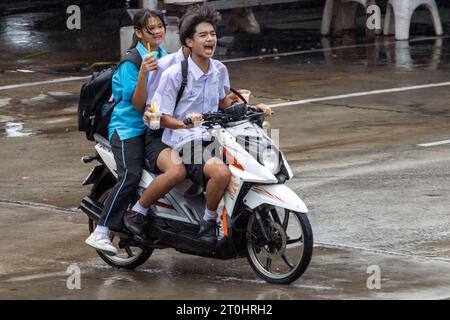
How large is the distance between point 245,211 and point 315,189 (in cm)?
262

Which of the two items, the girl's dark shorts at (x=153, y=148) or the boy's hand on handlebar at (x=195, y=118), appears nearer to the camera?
the boy's hand on handlebar at (x=195, y=118)

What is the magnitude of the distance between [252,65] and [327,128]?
14.9ft

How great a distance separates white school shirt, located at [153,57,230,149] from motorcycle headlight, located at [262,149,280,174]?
1.37 feet

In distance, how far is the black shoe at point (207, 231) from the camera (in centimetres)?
765

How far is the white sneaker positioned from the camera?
794 cm


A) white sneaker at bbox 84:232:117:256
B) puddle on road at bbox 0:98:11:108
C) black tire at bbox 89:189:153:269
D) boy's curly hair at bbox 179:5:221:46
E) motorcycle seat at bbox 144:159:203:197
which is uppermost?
boy's curly hair at bbox 179:5:221:46

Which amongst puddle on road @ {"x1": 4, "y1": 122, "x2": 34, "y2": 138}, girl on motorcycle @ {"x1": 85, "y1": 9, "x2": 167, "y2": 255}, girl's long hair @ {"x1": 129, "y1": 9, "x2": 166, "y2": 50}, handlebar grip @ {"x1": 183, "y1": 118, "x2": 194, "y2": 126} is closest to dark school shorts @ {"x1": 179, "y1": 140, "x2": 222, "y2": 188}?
handlebar grip @ {"x1": 183, "y1": 118, "x2": 194, "y2": 126}

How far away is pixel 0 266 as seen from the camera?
8.19 metres

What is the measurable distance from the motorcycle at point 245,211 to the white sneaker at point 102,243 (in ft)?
0.44

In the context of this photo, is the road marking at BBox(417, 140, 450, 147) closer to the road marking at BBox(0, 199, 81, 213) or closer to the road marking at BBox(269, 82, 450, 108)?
the road marking at BBox(269, 82, 450, 108)

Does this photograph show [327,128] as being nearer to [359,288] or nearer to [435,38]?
[359,288]

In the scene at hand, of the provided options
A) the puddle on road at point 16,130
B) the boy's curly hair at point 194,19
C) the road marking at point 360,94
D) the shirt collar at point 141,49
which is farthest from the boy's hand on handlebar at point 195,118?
the road marking at point 360,94

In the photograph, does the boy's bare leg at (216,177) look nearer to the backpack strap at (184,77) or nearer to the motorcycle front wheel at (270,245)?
the motorcycle front wheel at (270,245)

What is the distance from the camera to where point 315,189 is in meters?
10.1
